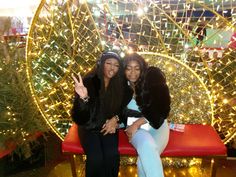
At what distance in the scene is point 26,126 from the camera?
2807 mm

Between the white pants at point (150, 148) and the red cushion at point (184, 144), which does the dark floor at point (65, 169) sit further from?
the white pants at point (150, 148)

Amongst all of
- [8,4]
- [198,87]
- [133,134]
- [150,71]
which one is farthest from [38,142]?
[8,4]

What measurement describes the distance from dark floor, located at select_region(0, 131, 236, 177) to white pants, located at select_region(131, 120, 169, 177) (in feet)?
2.14

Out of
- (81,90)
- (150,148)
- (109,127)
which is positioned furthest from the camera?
(109,127)

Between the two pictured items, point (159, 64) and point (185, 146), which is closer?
point (185, 146)

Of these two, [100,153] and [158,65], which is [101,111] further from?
[158,65]

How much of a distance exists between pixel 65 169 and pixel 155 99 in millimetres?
1235

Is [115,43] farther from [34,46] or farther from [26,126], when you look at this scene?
[26,126]

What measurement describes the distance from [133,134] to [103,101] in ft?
1.19

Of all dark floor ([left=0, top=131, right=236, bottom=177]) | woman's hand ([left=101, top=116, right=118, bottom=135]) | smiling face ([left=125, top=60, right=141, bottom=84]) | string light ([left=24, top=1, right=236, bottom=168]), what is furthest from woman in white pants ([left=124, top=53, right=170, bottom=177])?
dark floor ([left=0, top=131, right=236, bottom=177])

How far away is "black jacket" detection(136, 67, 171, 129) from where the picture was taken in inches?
96.3

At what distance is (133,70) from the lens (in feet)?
8.36

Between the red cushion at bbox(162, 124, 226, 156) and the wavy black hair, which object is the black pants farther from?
the red cushion at bbox(162, 124, 226, 156)

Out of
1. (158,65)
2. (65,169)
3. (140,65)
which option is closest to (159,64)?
(158,65)
